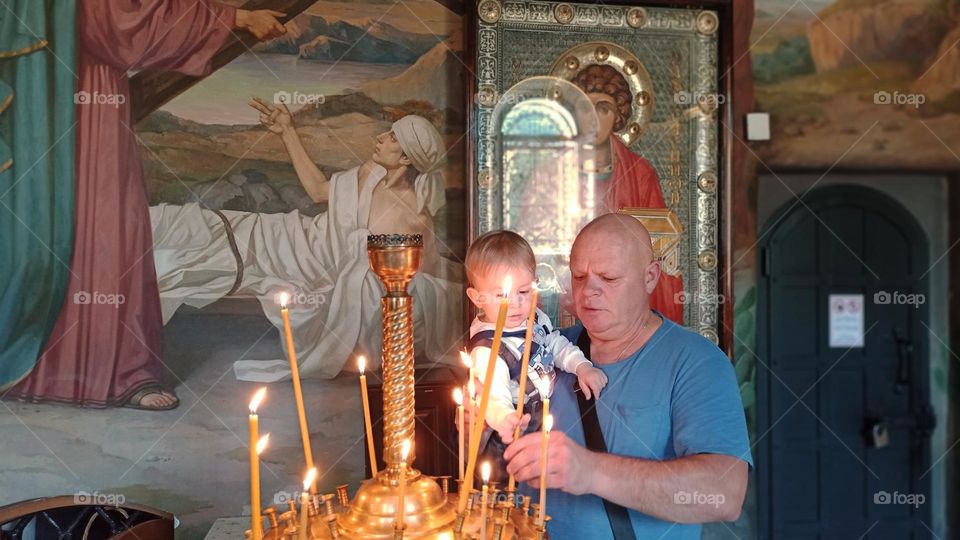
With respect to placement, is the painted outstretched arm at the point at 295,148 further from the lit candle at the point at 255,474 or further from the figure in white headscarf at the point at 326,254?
the lit candle at the point at 255,474

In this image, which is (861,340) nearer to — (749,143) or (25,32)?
(749,143)

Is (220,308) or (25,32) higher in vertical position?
(25,32)

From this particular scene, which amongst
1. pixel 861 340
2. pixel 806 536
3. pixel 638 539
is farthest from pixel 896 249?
pixel 638 539

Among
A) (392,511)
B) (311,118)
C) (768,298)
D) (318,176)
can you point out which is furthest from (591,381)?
(768,298)

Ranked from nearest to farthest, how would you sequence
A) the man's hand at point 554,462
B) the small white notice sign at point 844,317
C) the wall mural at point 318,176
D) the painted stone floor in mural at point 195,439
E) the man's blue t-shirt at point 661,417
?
1. the man's hand at point 554,462
2. the man's blue t-shirt at point 661,417
3. the painted stone floor in mural at point 195,439
4. the wall mural at point 318,176
5. the small white notice sign at point 844,317

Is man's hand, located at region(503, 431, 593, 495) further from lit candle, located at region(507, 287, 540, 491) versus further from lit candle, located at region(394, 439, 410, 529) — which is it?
lit candle, located at region(394, 439, 410, 529)

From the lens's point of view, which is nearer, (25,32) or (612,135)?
(25,32)

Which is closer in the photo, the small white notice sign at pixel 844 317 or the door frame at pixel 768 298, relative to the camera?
the door frame at pixel 768 298

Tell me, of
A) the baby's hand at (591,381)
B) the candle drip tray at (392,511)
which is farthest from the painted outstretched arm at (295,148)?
the candle drip tray at (392,511)

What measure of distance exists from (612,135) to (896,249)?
2256 mm

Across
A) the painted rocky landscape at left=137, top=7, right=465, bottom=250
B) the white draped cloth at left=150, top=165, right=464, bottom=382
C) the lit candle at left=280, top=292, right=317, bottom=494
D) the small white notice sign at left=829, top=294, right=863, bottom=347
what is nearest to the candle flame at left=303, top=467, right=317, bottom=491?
the lit candle at left=280, top=292, right=317, bottom=494

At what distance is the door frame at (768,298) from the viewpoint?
4398 mm

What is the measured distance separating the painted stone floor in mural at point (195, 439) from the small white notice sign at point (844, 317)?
125 inches

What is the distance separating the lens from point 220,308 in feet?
12.2
